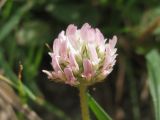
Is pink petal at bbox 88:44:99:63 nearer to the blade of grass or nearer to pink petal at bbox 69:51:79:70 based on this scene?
pink petal at bbox 69:51:79:70

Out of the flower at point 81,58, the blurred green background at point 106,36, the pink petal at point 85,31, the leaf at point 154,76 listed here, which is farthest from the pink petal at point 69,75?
the blurred green background at point 106,36

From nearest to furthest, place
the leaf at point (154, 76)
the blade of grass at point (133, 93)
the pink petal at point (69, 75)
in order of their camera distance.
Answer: the pink petal at point (69, 75) → the leaf at point (154, 76) → the blade of grass at point (133, 93)

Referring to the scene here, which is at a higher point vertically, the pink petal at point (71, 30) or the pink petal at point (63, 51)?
the pink petal at point (71, 30)

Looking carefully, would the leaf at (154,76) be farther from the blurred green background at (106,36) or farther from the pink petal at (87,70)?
the pink petal at (87,70)

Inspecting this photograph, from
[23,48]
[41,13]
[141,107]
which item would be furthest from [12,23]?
[141,107]

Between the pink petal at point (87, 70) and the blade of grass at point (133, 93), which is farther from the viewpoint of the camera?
the blade of grass at point (133, 93)

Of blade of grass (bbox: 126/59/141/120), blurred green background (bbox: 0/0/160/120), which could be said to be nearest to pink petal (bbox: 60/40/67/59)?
blurred green background (bbox: 0/0/160/120)
